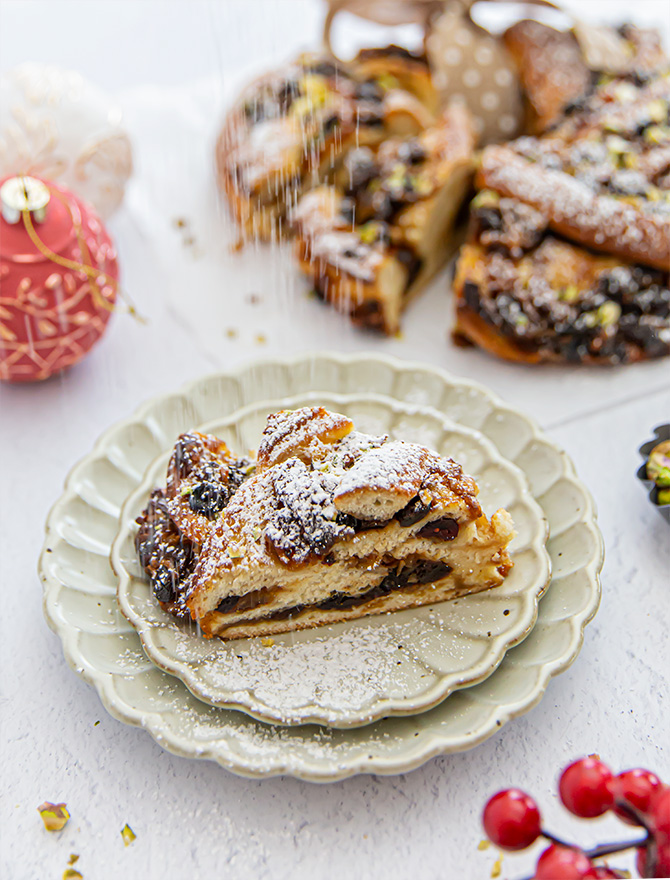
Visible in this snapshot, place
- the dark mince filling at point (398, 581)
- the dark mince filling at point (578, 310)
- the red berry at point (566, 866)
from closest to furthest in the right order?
the red berry at point (566, 866)
the dark mince filling at point (398, 581)
the dark mince filling at point (578, 310)

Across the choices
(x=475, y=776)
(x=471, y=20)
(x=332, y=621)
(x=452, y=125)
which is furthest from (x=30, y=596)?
(x=471, y=20)

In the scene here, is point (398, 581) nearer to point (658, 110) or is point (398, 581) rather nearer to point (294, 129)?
point (294, 129)

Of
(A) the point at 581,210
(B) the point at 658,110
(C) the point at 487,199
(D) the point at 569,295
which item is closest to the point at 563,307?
(D) the point at 569,295

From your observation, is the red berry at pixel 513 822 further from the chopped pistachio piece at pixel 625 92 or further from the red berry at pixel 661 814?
the chopped pistachio piece at pixel 625 92

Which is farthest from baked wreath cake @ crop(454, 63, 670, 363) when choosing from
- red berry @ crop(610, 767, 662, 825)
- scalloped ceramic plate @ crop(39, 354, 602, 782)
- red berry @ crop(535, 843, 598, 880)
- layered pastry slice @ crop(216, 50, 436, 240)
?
red berry @ crop(535, 843, 598, 880)

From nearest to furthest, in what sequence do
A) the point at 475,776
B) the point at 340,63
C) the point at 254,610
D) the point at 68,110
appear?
the point at 475,776, the point at 254,610, the point at 68,110, the point at 340,63

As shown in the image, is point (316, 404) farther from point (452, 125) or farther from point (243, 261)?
point (452, 125)

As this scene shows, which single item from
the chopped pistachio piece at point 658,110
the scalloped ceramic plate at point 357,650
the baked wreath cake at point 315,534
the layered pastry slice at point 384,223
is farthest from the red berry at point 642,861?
the chopped pistachio piece at point 658,110
